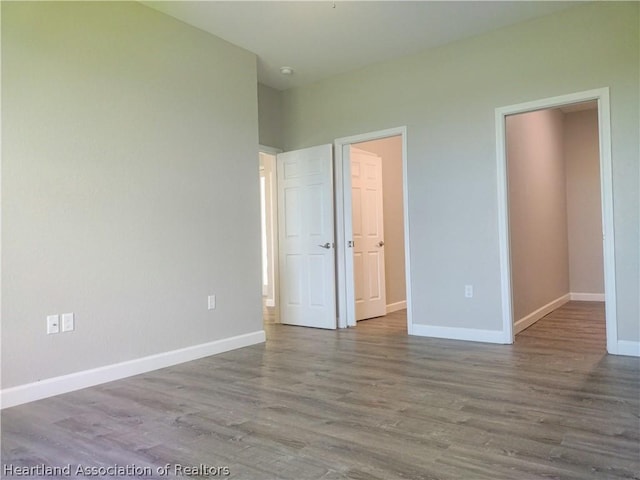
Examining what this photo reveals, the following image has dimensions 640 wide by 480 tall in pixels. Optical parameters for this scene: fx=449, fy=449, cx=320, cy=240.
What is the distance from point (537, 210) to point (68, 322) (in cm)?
502

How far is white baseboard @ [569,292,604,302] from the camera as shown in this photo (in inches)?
262

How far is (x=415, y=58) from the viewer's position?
14.5 feet

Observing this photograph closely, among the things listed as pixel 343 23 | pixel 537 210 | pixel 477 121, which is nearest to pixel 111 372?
pixel 343 23

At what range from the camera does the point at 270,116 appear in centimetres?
525

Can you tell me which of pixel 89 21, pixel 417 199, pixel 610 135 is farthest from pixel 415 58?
pixel 89 21

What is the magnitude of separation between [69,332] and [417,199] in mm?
3142

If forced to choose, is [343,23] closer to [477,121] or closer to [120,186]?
[477,121]

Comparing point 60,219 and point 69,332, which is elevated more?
point 60,219

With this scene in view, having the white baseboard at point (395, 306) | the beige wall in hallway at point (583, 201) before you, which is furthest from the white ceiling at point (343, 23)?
the beige wall in hallway at point (583, 201)

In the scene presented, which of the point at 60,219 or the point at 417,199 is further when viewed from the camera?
the point at 417,199

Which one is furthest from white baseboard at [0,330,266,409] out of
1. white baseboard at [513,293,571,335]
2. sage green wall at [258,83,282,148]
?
white baseboard at [513,293,571,335]

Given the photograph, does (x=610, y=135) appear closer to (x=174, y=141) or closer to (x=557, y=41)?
(x=557, y=41)

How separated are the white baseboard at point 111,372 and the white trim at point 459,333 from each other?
1613mm

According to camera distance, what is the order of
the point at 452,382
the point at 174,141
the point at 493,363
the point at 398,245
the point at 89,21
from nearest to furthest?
the point at 452,382 < the point at 89,21 < the point at 493,363 < the point at 174,141 < the point at 398,245
